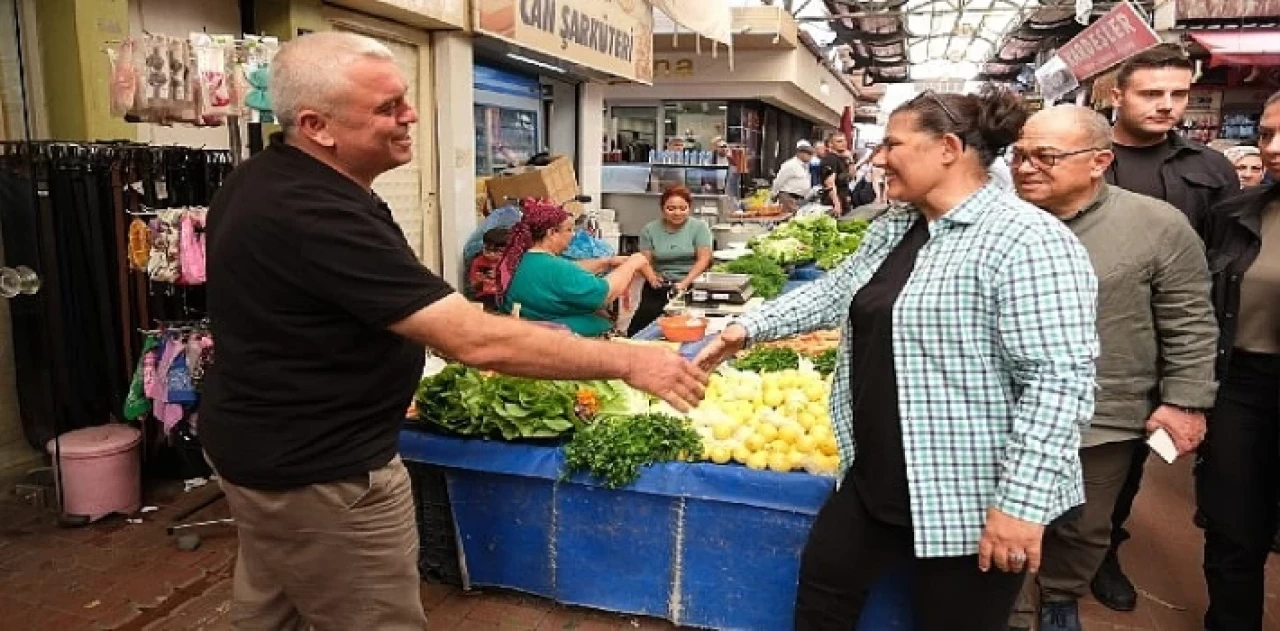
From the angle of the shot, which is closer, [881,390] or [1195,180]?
[881,390]

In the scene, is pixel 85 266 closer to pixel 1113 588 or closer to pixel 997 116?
pixel 997 116

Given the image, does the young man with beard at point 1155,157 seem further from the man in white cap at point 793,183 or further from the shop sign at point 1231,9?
the shop sign at point 1231,9

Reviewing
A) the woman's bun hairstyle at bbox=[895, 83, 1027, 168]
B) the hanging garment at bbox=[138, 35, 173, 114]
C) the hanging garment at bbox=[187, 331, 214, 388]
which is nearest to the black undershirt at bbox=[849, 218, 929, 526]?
the woman's bun hairstyle at bbox=[895, 83, 1027, 168]

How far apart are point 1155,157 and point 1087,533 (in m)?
1.66

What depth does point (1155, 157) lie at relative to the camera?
3736 mm

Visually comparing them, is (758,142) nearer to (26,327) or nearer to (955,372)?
(26,327)

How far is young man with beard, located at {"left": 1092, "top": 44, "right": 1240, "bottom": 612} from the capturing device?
3531mm

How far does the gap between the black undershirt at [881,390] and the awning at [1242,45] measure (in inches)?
443

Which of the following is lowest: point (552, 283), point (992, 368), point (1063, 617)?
point (1063, 617)

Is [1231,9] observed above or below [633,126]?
above

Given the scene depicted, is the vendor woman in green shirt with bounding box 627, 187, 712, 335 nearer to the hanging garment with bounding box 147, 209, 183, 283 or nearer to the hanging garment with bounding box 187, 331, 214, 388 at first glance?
the hanging garment with bounding box 187, 331, 214, 388

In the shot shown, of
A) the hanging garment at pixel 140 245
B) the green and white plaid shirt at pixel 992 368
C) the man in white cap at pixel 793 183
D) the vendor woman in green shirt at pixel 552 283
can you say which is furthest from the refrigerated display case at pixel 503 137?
the green and white plaid shirt at pixel 992 368

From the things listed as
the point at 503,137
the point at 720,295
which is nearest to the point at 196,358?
the point at 720,295

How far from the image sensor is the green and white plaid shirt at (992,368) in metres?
1.99
